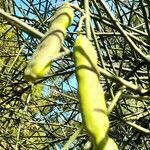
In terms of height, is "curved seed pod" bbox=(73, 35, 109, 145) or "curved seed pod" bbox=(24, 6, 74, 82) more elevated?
"curved seed pod" bbox=(24, 6, 74, 82)

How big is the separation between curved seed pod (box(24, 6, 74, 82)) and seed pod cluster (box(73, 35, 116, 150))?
0.04 m

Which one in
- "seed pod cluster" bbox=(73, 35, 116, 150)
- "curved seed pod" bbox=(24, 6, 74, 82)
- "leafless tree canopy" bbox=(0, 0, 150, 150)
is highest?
"leafless tree canopy" bbox=(0, 0, 150, 150)

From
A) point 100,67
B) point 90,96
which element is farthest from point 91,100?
point 100,67

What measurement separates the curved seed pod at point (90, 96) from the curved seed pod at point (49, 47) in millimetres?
38

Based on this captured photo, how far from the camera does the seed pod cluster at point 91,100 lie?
584mm

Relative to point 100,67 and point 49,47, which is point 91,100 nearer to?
point 49,47

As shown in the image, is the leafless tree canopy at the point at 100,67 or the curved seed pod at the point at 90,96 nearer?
the curved seed pod at the point at 90,96

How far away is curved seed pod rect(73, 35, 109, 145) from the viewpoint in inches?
23.0

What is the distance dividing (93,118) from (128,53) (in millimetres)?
1698

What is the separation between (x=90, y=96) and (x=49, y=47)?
10 centimetres

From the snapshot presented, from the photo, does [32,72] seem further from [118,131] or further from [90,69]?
[118,131]

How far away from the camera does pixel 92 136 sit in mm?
588

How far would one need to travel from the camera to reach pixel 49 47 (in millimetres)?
653

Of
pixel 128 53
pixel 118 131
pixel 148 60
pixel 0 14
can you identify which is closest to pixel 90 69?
pixel 0 14
